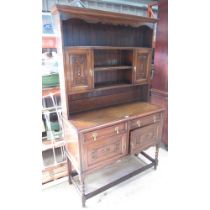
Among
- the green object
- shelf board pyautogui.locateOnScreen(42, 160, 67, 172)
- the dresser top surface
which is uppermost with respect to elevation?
the green object

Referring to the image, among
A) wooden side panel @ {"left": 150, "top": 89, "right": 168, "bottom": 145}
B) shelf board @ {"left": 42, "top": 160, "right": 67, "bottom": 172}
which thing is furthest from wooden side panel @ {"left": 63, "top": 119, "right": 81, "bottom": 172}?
wooden side panel @ {"left": 150, "top": 89, "right": 168, "bottom": 145}

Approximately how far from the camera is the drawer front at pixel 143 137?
1.83 m

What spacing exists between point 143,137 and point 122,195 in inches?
27.4

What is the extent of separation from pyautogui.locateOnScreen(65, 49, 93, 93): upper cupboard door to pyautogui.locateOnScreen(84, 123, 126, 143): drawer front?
1.44 feet

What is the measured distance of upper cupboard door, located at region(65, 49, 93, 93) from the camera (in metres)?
1.51

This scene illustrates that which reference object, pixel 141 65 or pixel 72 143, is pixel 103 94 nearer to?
pixel 141 65

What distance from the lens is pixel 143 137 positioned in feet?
A: 6.32

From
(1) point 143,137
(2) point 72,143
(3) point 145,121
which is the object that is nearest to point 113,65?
(3) point 145,121

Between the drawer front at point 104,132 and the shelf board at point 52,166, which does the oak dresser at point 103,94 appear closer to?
the drawer front at point 104,132

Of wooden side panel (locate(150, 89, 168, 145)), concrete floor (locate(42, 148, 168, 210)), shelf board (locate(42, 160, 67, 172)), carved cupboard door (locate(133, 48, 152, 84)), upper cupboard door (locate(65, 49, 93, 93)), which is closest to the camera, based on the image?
upper cupboard door (locate(65, 49, 93, 93))

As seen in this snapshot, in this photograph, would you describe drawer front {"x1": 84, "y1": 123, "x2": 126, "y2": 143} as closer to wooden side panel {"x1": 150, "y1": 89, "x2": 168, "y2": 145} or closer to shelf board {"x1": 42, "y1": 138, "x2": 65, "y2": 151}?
shelf board {"x1": 42, "y1": 138, "x2": 65, "y2": 151}

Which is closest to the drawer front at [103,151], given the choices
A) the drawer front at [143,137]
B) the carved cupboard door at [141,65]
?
the drawer front at [143,137]
